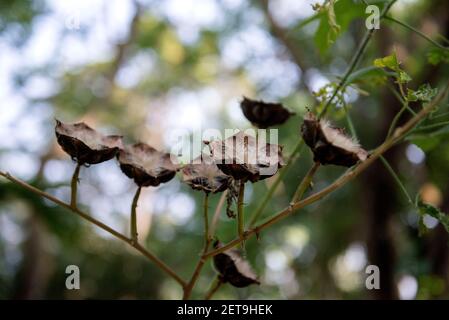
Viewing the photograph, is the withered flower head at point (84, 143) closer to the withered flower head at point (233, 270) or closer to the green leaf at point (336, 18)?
the withered flower head at point (233, 270)

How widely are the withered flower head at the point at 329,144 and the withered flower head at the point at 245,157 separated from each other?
0.10 ft

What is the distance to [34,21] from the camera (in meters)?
2.28

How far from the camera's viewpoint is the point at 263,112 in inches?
24.2

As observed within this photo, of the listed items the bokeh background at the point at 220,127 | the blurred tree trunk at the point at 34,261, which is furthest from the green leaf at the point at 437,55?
the blurred tree trunk at the point at 34,261

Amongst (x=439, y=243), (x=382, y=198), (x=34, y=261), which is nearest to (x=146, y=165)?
(x=439, y=243)

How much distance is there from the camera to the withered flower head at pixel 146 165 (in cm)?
50

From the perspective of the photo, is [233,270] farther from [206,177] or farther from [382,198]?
[382,198]

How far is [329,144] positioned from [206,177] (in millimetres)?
112

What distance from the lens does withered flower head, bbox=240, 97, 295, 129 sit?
2.00 ft

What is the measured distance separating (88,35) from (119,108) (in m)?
1.38

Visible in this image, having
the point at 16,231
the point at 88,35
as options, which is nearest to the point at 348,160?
the point at 88,35

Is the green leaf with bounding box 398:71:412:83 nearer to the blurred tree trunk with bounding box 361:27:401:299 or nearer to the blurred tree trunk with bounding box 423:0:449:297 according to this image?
the blurred tree trunk with bounding box 423:0:449:297

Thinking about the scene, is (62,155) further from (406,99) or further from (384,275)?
(406,99)

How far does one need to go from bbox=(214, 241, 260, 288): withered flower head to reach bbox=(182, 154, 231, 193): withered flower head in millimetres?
111
